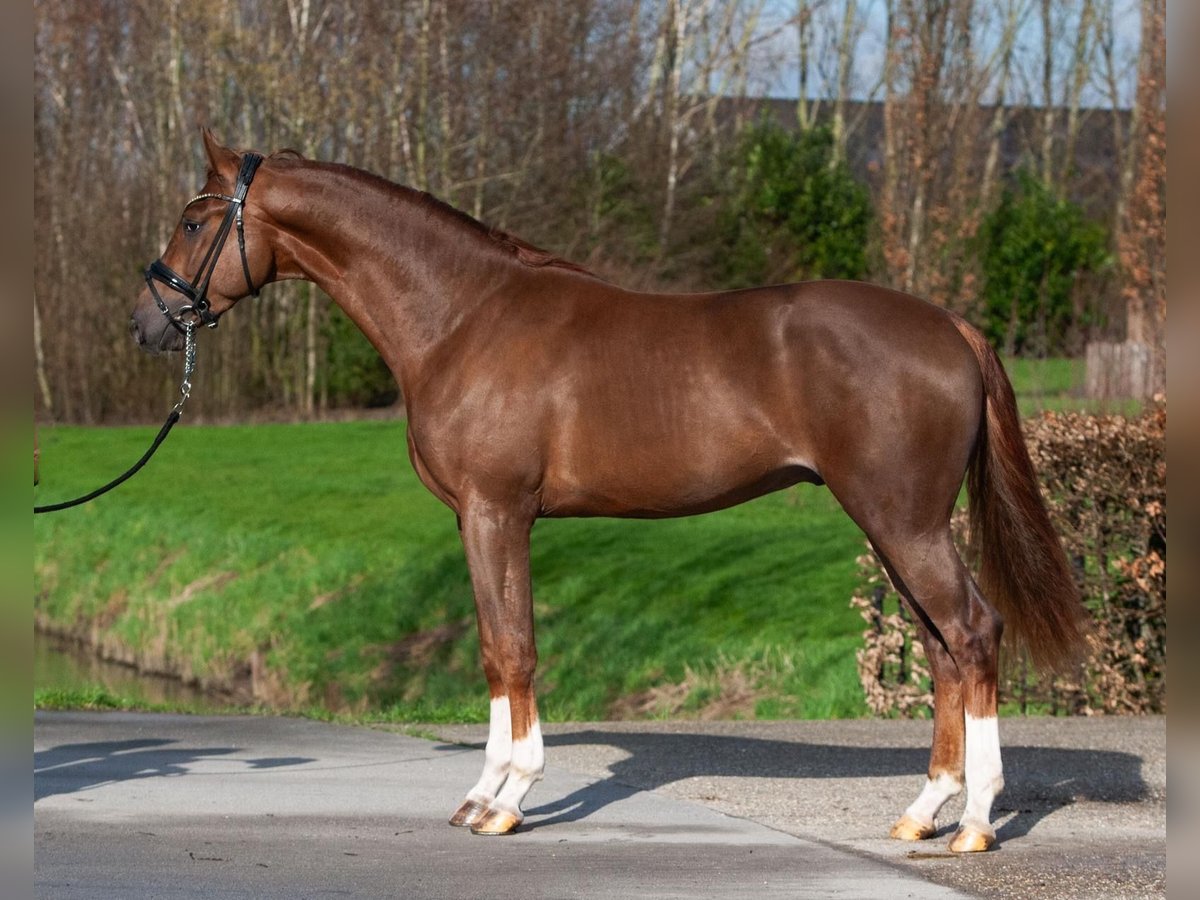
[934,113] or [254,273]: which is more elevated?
[934,113]

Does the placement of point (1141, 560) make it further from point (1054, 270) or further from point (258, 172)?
point (1054, 270)

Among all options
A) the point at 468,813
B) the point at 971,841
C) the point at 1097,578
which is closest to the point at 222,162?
the point at 468,813

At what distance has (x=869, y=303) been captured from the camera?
18.2 ft

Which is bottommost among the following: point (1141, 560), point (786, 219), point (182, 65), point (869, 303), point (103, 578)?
point (103, 578)

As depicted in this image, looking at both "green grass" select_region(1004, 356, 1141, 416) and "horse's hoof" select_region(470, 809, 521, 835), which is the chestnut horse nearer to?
"horse's hoof" select_region(470, 809, 521, 835)

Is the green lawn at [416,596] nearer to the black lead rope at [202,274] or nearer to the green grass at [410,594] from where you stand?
the green grass at [410,594]

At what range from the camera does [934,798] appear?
5562 mm

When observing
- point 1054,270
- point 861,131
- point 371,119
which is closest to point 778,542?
point 371,119

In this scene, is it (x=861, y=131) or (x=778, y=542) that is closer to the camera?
(x=778, y=542)

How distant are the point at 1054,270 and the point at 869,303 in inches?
1024

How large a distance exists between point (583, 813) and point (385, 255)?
2372 millimetres

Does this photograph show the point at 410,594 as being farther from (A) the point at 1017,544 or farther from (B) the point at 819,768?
(A) the point at 1017,544

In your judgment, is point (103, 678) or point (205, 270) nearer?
point (205, 270)

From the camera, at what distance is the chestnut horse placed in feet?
17.8
